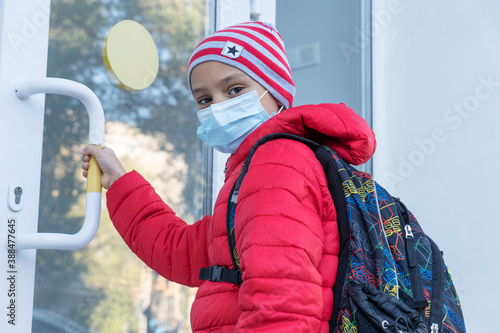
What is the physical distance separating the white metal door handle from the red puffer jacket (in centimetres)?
23

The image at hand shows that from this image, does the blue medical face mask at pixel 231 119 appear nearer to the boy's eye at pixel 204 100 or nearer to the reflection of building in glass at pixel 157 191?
the boy's eye at pixel 204 100

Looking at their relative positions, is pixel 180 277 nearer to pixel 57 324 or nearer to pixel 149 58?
pixel 57 324

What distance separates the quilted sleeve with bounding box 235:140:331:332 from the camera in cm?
81

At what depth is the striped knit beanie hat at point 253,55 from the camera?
3.84 ft

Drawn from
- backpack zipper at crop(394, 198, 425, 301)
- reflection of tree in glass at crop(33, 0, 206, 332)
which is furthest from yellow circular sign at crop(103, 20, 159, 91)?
backpack zipper at crop(394, 198, 425, 301)

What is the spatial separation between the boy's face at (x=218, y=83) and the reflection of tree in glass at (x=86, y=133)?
0.26 m

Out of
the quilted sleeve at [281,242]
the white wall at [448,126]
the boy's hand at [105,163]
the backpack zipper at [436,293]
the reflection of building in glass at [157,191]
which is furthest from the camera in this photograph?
the white wall at [448,126]

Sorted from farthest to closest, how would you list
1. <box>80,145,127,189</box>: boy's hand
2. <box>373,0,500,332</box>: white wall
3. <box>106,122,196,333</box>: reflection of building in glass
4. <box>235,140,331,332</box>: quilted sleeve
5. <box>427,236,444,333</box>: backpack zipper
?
1. <box>373,0,500,332</box>: white wall
2. <box>106,122,196,333</box>: reflection of building in glass
3. <box>80,145,127,189</box>: boy's hand
4. <box>427,236,444,333</box>: backpack zipper
5. <box>235,140,331,332</box>: quilted sleeve

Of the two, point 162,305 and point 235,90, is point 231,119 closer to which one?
point 235,90

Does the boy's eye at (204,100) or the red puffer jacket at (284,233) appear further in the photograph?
the boy's eye at (204,100)

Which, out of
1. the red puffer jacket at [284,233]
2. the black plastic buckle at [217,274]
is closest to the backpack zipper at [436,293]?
the red puffer jacket at [284,233]

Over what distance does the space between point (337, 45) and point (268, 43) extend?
986mm

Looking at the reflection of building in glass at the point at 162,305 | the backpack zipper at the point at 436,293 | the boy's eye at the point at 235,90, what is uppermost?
the boy's eye at the point at 235,90

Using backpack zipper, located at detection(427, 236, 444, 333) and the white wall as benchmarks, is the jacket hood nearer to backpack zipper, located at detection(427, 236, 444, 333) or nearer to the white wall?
backpack zipper, located at detection(427, 236, 444, 333)
